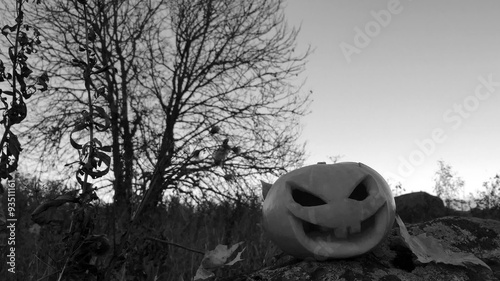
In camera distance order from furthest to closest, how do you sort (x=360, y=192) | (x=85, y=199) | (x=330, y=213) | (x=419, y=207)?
(x=419, y=207)
(x=360, y=192)
(x=330, y=213)
(x=85, y=199)

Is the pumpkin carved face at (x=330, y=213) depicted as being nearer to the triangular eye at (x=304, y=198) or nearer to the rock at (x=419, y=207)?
the triangular eye at (x=304, y=198)

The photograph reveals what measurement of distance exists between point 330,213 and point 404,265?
1.40 feet

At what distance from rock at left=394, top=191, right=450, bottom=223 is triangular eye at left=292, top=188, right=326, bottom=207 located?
6.58 meters

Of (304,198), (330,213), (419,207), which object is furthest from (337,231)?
(419,207)

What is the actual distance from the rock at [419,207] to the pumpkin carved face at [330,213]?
21.6 feet

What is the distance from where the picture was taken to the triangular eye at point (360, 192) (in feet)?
7.59

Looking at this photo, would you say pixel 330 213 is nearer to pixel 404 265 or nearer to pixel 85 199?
pixel 404 265

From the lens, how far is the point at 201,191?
8.52 meters

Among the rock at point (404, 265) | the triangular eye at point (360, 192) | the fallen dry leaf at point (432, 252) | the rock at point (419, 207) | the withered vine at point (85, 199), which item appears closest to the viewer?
the withered vine at point (85, 199)

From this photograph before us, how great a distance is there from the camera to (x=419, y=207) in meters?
8.71

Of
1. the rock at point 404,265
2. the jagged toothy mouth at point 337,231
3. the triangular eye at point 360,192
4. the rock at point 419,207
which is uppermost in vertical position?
the rock at point 419,207

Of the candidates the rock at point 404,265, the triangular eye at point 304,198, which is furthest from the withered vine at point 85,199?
the triangular eye at point 304,198

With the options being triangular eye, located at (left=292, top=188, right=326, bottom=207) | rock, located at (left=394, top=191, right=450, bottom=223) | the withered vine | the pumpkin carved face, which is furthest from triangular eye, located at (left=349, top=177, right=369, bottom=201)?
rock, located at (left=394, top=191, right=450, bottom=223)

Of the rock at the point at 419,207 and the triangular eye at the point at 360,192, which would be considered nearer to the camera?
the triangular eye at the point at 360,192
